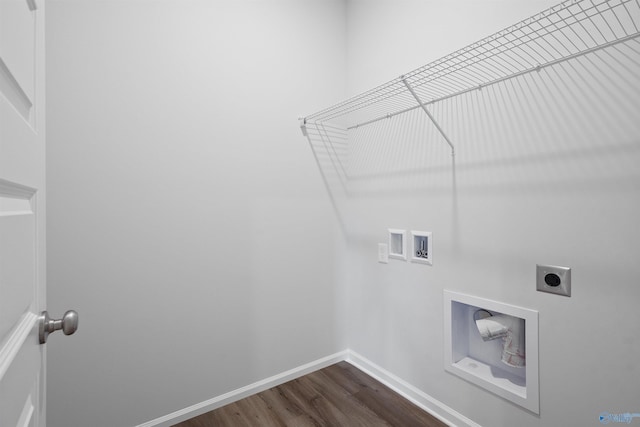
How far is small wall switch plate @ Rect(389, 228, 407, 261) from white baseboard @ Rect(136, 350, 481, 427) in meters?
0.73

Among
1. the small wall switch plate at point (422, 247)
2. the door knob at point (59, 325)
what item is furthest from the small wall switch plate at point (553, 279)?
the door knob at point (59, 325)

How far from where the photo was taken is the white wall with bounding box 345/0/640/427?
1.02m

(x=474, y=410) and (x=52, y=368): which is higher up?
(x=52, y=368)

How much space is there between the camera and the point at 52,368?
4.12 feet

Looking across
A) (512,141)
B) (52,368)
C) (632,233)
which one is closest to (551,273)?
Answer: (632,233)

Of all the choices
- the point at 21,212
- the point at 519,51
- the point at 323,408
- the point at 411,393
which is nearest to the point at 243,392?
the point at 323,408

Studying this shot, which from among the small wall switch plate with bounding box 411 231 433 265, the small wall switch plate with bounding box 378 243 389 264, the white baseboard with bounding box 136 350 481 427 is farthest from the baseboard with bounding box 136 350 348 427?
the small wall switch plate with bounding box 411 231 433 265

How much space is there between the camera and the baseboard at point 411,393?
1.48 m

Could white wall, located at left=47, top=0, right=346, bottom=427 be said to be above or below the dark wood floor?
above

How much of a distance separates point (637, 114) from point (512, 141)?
1.19 ft

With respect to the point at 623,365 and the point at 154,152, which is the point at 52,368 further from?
the point at 623,365

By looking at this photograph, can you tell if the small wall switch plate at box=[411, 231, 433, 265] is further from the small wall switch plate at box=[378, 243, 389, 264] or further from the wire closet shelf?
the wire closet shelf

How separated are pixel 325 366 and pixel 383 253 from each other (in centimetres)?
88

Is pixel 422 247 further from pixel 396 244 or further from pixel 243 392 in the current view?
pixel 243 392
